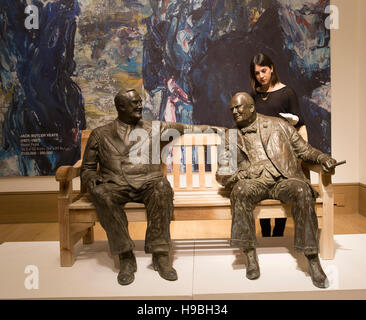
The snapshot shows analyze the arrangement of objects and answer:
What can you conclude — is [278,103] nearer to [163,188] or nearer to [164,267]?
[163,188]

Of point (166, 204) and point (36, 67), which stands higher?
point (36, 67)

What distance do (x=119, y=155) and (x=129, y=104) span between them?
0.45 meters

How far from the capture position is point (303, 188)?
297cm

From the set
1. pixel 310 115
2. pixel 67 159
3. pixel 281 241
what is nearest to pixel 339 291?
pixel 281 241

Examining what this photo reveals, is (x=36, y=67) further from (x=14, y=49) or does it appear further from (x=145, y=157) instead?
(x=145, y=157)

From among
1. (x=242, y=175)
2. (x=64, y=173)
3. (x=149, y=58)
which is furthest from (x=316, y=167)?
(x=149, y=58)

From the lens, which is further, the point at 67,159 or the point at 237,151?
the point at 67,159

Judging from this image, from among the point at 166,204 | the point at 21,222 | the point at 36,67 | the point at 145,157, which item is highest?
the point at 36,67

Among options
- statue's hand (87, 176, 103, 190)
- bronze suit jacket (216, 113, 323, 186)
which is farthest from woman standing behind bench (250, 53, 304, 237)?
statue's hand (87, 176, 103, 190)

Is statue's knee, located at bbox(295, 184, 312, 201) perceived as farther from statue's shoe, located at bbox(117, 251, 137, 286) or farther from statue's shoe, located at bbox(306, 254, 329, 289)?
statue's shoe, located at bbox(117, 251, 137, 286)

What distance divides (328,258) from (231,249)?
2.76ft

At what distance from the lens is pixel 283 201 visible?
10.2 feet

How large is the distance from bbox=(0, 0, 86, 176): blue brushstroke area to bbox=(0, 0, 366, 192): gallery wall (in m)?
0.36

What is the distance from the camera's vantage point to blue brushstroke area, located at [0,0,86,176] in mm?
4973
